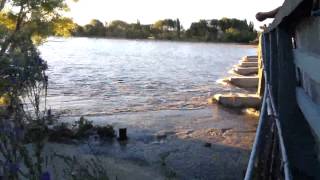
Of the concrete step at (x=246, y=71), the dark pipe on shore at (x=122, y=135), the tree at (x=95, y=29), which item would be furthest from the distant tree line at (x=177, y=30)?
the dark pipe on shore at (x=122, y=135)

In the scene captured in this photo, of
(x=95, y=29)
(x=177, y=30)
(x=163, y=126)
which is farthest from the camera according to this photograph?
(x=95, y=29)

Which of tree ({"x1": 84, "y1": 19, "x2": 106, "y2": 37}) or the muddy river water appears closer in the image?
the muddy river water

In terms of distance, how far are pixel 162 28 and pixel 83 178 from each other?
452ft

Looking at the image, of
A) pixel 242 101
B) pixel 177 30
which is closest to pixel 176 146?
pixel 242 101

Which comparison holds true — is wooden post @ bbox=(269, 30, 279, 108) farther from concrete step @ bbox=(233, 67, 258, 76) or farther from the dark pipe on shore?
concrete step @ bbox=(233, 67, 258, 76)

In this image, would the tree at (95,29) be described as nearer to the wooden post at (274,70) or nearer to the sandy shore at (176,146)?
the sandy shore at (176,146)

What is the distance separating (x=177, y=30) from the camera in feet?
454

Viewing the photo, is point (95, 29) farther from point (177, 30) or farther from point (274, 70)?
point (274, 70)

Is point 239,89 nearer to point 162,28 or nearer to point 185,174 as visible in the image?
point 185,174

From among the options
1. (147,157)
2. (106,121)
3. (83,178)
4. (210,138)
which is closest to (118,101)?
(106,121)

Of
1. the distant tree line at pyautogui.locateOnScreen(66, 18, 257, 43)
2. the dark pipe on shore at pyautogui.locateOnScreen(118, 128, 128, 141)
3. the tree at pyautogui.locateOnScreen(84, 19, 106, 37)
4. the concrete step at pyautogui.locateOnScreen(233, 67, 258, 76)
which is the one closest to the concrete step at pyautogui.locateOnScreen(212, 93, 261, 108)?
the dark pipe on shore at pyautogui.locateOnScreen(118, 128, 128, 141)

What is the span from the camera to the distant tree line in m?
129

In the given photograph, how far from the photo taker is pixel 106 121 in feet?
58.9

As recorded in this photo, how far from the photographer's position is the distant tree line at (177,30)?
129m
